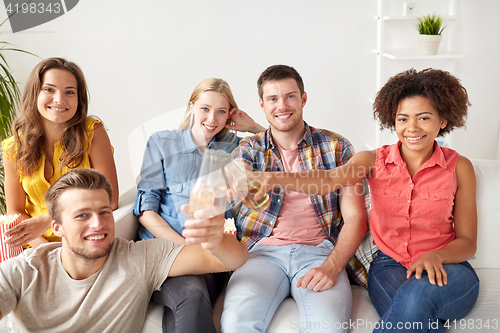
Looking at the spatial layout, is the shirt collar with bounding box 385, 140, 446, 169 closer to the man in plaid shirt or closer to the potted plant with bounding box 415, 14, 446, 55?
the man in plaid shirt

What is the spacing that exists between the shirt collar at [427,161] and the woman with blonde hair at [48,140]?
113 cm

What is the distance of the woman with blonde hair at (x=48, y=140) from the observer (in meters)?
1.78

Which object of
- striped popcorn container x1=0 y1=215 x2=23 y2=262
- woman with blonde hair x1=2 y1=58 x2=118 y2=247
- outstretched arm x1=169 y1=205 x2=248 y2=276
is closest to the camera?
outstretched arm x1=169 y1=205 x2=248 y2=276

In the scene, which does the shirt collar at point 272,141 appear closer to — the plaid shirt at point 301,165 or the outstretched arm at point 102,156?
the plaid shirt at point 301,165

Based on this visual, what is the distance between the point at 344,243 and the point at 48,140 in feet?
4.18

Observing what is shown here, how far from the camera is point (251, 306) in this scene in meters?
1.40

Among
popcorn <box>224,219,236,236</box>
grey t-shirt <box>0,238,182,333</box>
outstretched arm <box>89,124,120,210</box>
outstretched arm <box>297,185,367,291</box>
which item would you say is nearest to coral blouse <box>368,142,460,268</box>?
outstretched arm <box>297,185,367,291</box>

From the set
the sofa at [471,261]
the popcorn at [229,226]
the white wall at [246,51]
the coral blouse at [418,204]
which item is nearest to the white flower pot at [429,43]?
the white wall at [246,51]

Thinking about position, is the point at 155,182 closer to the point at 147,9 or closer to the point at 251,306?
the point at 251,306

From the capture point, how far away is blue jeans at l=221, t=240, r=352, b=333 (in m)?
1.37

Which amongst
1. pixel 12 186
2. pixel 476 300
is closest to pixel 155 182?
pixel 12 186

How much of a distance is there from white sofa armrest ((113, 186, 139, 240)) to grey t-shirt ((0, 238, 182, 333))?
1.19 ft

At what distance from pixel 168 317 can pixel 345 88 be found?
6.83 ft

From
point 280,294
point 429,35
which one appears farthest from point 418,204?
point 429,35
